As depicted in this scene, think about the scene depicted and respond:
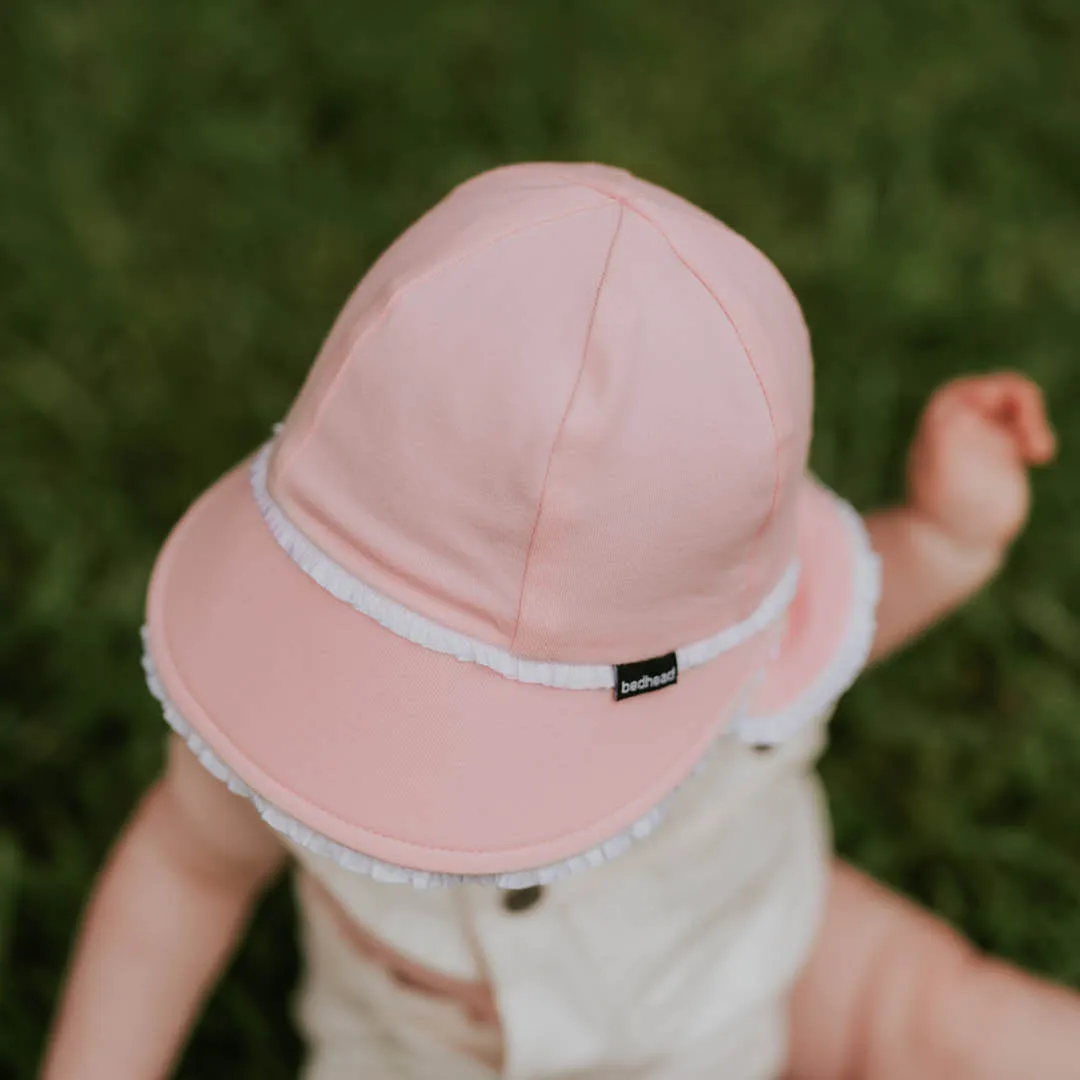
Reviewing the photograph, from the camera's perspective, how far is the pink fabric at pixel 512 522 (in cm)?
73

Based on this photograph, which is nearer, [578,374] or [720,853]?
[578,374]

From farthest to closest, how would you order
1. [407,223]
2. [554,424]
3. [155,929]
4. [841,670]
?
[407,223] < [155,929] < [841,670] < [554,424]

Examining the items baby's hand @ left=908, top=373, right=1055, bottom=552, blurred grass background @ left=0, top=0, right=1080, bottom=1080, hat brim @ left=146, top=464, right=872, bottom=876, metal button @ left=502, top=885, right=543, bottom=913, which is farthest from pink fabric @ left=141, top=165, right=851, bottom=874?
blurred grass background @ left=0, top=0, right=1080, bottom=1080

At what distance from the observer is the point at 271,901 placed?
4.52ft

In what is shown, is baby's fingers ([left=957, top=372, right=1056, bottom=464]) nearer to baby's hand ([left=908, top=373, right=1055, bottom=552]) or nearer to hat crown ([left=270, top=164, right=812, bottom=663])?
baby's hand ([left=908, top=373, right=1055, bottom=552])

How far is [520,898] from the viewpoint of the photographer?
96 cm

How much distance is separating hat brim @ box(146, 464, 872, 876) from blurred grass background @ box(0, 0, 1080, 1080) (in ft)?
2.03

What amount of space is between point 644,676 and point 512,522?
14 cm

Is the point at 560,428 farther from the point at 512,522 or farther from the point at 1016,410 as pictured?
the point at 1016,410

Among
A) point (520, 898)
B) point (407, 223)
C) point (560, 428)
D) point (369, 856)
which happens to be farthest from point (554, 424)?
point (407, 223)

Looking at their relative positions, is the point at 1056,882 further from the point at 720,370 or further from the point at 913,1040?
the point at 720,370

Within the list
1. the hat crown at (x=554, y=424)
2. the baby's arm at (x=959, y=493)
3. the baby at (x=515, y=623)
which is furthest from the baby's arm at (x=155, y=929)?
the baby's arm at (x=959, y=493)

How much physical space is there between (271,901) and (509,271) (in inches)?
33.8

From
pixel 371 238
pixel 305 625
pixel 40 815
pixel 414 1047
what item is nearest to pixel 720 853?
pixel 414 1047
